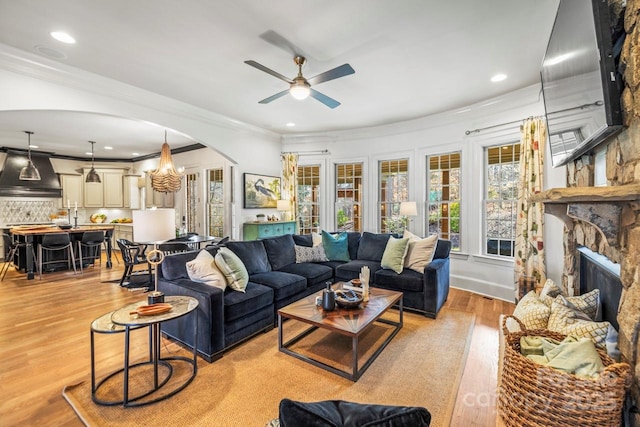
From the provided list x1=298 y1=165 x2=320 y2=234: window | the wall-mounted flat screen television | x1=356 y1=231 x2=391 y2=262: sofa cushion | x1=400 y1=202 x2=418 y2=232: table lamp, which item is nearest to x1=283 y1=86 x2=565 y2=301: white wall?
x1=298 y1=165 x2=320 y2=234: window

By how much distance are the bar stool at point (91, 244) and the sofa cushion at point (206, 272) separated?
4801 mm

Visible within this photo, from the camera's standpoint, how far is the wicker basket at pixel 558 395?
1177 millimetres

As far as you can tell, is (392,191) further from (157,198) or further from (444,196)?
(157,198)

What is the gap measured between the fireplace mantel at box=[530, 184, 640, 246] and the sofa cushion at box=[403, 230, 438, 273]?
2230 millimetres

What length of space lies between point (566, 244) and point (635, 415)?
1791 millimetres

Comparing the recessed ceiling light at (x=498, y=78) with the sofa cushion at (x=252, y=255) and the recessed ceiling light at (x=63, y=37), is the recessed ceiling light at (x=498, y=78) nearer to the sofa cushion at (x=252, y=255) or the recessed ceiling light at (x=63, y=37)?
the sofa cushion at (x=252, y=255)

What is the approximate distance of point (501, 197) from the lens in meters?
4.51

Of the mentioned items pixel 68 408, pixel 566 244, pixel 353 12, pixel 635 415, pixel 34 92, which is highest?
pixel 353 12

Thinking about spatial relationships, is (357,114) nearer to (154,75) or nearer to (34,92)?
(154,75)

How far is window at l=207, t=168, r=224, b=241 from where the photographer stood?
6688 millimetres

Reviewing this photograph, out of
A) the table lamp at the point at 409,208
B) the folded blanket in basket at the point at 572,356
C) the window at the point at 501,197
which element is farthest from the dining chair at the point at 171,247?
the window at the point at 501,197

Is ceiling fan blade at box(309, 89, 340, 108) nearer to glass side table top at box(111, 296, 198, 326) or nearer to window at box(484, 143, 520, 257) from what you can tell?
glass side table top at box(111, 296, 198, 326)

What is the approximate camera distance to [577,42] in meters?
1.55

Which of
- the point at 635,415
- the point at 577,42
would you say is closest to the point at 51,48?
the point at 577,42
